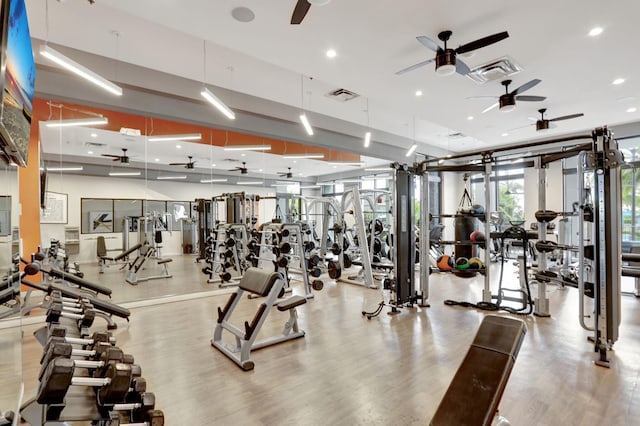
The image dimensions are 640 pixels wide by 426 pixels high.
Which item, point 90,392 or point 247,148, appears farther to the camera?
point 247,148

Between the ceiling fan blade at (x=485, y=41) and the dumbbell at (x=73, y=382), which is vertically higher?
the ceiling fan blade at (x=485, y=41)

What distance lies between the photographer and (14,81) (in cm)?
156

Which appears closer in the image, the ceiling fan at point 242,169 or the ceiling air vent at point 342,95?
the ceiling air vent at point 342,95

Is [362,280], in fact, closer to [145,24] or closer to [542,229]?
[542,229]

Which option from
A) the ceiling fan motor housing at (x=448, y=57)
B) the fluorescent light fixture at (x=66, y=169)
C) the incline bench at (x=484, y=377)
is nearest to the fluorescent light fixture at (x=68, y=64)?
the fluorescent light fixture at (x=66, y=169)

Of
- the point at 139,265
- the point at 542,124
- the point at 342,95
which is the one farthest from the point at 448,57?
the point at 139,265

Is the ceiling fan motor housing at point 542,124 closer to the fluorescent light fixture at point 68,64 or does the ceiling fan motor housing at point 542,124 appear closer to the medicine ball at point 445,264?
the medicine ball at point 445,264

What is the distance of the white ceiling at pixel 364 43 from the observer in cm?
326

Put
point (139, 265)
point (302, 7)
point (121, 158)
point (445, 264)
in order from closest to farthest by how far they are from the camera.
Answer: point (302, 7) < point (445, 264) < point (139, 265) < point (121, 158)

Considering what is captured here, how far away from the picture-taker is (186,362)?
9.80ft

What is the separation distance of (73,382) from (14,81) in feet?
4.83

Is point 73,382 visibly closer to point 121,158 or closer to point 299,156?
point 121,158

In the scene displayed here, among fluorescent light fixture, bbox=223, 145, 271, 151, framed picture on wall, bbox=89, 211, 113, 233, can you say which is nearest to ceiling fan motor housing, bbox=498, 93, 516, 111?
fluorescent light fixture, bbox=223, 145, 271, 151

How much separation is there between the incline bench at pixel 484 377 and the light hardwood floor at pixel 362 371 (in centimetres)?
59
